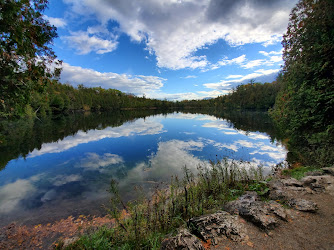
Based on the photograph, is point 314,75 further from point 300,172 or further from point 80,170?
point 80,170

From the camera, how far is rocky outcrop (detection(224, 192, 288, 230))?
3762mm

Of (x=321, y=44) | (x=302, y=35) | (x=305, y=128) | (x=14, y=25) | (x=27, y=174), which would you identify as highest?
(x=302, y=35)

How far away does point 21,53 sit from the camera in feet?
12.5

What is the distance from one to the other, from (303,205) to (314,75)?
32.3 ft

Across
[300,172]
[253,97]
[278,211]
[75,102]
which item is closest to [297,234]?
[278,211]

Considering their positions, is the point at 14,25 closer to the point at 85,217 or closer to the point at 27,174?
the point at 85,217

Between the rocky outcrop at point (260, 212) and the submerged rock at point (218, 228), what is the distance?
411mm

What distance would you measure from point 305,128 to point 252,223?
11.2 metres

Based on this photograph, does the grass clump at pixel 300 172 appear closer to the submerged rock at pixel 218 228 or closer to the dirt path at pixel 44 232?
the submerged rock at pixel 218 228

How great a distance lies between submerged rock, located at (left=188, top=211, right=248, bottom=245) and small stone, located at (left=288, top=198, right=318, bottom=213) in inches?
79.4

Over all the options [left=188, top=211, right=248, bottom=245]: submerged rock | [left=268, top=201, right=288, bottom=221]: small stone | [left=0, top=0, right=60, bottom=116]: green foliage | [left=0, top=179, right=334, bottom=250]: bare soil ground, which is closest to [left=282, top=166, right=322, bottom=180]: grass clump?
[left=0, top=179, right=334, bottom=250]: bare soil ground

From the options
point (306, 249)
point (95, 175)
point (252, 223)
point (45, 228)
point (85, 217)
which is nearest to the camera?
point (306, 249)

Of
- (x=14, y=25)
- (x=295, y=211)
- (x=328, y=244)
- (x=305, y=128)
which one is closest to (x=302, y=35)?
(x=305, y=128)

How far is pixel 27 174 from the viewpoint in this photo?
10656 millimetres
